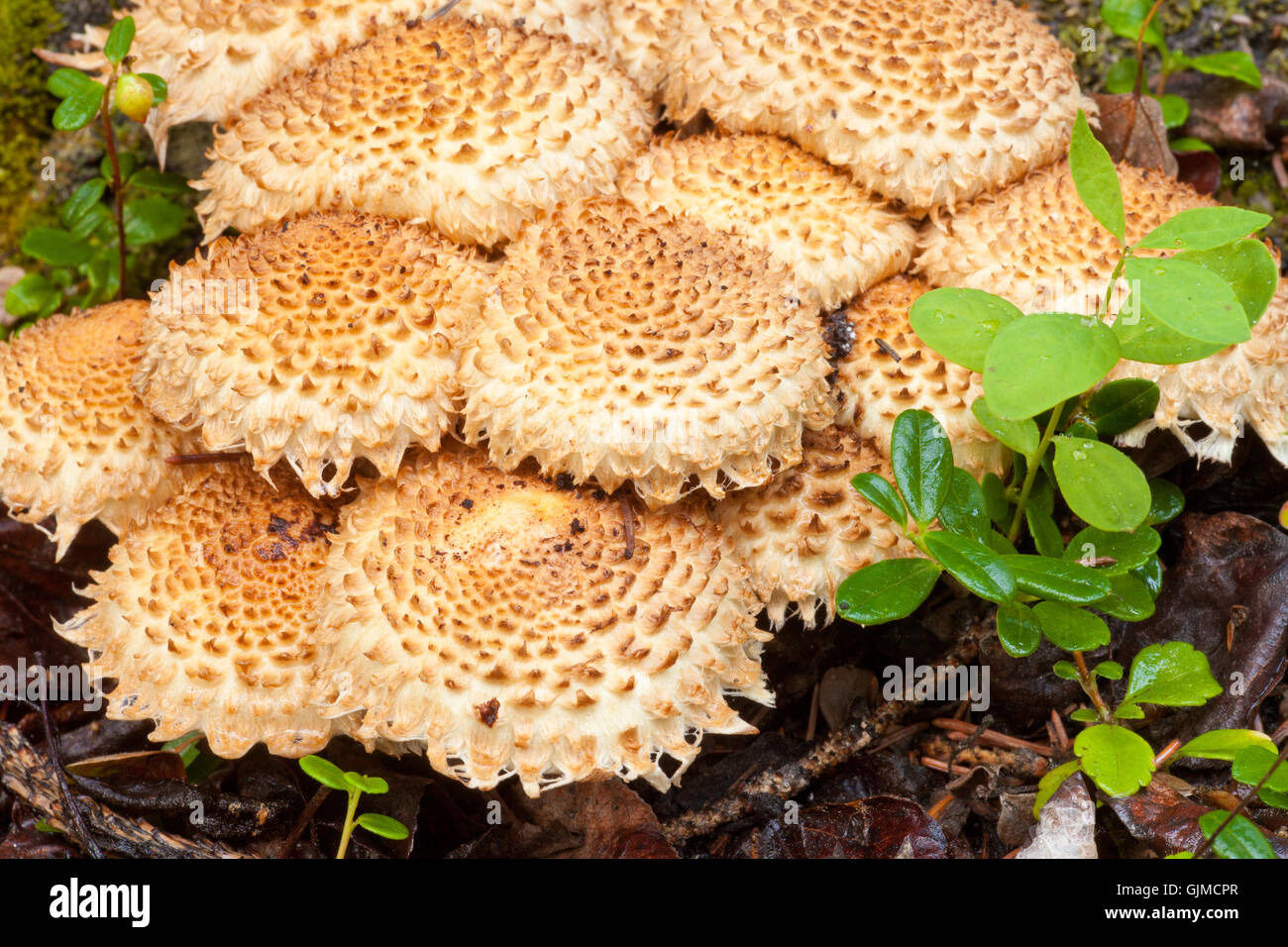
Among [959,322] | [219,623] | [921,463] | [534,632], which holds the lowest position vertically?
[219,623]

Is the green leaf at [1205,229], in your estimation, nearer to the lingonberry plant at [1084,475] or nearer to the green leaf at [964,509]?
the lingonberry plant at [1084,475]

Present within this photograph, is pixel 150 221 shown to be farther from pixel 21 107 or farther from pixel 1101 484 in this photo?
pixel 1101 484

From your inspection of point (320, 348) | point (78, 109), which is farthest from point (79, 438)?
point (78, 109)

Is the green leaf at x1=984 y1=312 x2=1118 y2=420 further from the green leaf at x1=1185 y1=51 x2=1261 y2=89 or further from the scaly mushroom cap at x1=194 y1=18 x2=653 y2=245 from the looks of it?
the green leaf at x1=1185 y1=51 x2=1261 y2=89

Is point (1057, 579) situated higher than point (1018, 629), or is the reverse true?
point (1057, 579)

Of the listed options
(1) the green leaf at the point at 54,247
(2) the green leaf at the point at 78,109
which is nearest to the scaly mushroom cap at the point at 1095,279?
(2) the green leaf at the point at 78,109

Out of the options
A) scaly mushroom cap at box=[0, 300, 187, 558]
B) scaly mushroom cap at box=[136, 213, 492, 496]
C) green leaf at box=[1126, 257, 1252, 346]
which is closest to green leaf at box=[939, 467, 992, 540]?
green leaf at box=[1126, 257, 1252, 346]
